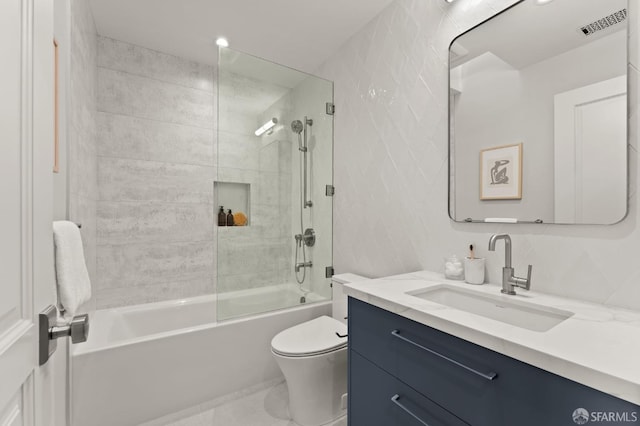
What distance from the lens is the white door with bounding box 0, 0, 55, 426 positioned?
1.41 ft

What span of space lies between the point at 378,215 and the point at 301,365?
1058 mm

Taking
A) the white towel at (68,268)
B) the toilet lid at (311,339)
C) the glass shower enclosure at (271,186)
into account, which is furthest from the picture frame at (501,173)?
the white towel at (68,268)

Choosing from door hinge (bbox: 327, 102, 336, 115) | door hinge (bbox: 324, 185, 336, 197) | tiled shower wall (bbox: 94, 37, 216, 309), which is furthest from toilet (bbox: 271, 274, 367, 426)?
door hinge (bbox: 327, 102, 336, 115)

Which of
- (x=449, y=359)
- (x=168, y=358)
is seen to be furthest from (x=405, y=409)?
(x=168, y=358)

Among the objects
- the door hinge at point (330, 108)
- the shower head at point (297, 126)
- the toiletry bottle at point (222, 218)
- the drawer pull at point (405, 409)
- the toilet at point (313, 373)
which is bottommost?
the toilet at point (313, 373)

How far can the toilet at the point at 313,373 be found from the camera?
1.60 m

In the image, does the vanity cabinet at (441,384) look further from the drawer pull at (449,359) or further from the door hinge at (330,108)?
the door hinge at (330,108)

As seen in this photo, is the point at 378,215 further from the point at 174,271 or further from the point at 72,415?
the point at 72,415

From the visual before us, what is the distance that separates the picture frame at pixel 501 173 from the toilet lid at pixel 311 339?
1.15 m

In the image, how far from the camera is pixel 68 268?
2.83ft

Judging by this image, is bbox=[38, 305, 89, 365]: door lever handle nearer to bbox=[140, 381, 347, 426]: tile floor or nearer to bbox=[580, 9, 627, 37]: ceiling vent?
bbox=[140, 381, 347, 426]: tile floor

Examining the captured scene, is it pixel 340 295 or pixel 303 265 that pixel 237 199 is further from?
pixel 340 295

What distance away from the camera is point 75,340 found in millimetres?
577

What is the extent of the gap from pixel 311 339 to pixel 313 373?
20 cm
